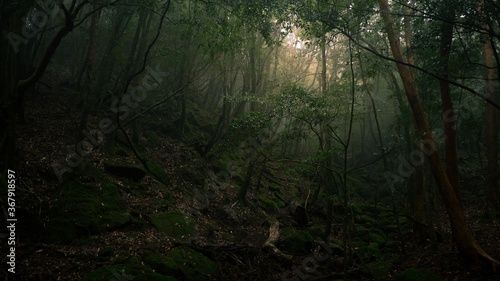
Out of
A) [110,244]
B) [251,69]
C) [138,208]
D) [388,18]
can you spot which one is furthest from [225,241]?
[251,69]

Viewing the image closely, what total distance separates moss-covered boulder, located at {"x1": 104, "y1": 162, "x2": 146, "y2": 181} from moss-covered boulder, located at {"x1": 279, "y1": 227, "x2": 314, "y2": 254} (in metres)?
5.68

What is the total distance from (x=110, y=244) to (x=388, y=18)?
9350 mm

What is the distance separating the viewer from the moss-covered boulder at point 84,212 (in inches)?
293

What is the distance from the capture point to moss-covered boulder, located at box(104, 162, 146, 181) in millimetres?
11602

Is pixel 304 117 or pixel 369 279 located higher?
pixel 304 117

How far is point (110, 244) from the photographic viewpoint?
7648mm

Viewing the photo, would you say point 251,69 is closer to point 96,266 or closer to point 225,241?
point 225,241

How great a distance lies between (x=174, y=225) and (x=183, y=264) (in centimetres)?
260

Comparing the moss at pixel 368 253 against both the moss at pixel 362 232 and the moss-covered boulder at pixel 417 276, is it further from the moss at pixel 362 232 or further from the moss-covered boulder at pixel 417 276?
the moss-covered boulder at pixel 417 276

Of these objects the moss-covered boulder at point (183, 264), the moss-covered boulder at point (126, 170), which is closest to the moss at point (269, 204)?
the moss-covered boulder at point (126, 170)

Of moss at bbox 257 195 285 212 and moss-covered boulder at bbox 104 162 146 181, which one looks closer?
moss-covered boulder at bbox 104 162 146 181

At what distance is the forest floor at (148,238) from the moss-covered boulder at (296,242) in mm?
392

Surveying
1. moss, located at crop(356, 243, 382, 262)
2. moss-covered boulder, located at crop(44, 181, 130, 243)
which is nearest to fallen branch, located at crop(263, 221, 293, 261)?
moss, located at crop(356, 243, 382, 262)

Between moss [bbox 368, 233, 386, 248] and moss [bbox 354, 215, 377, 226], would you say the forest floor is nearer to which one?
moss [bbox 368, 233, 386, 248]
